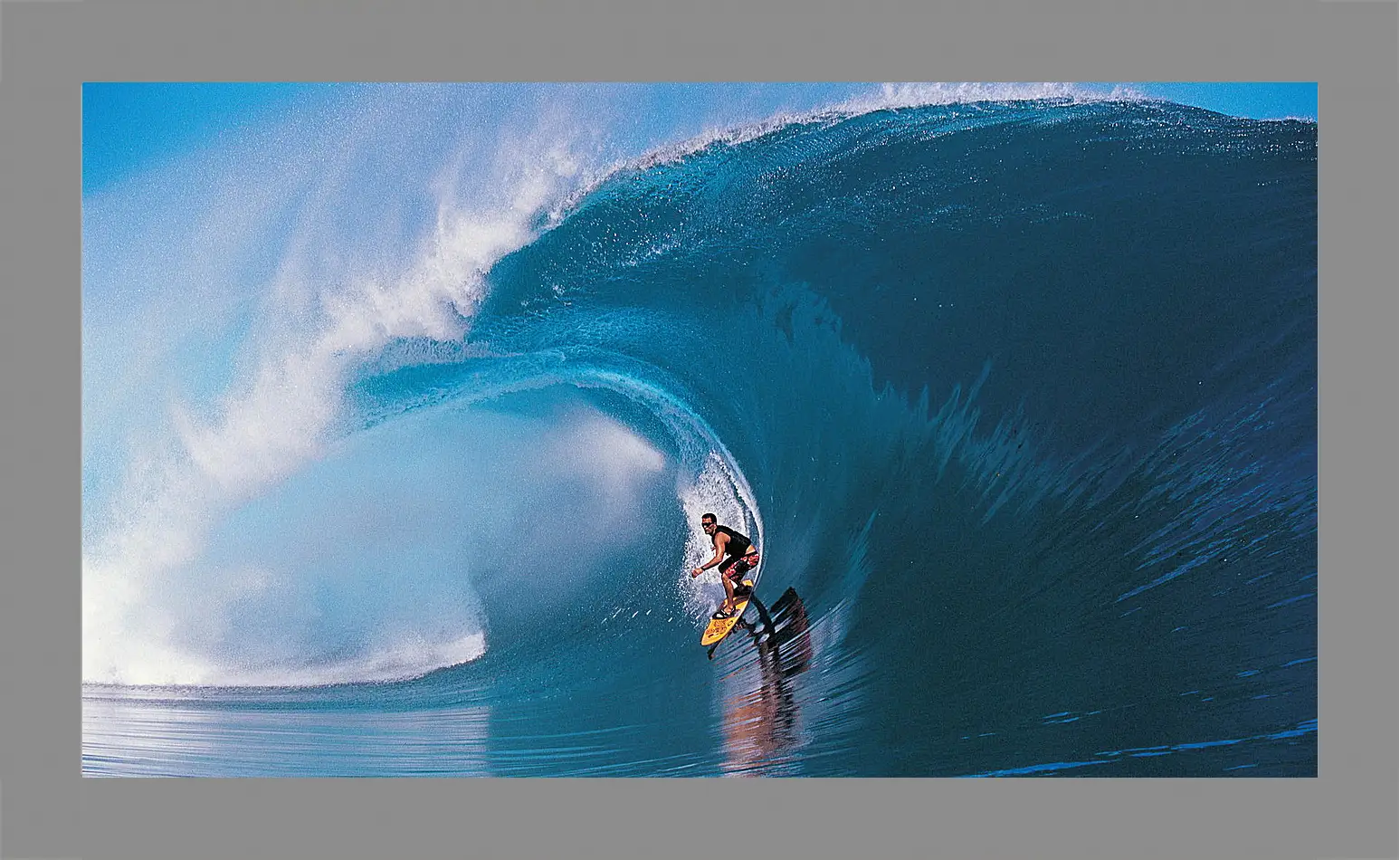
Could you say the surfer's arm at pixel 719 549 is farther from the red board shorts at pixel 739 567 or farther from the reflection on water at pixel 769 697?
the reflection on water at pixel 769 697

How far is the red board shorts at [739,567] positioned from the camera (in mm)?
3238

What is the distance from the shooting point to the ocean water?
3.13 m

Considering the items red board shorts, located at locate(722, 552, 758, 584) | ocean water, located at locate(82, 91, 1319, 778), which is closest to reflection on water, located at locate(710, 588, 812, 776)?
ocean water, located at locate(82, 91, 1319, 778)

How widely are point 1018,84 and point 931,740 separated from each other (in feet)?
8.29

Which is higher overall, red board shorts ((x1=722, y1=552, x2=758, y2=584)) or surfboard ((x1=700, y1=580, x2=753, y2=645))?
red board shorts ((x1=722, y1=552, x2=758, y2=584))

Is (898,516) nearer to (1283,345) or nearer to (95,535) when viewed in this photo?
(1283,345)

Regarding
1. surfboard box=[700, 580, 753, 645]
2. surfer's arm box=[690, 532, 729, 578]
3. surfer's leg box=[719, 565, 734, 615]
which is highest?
surfer's arm box=[690, 532, 729, 578]

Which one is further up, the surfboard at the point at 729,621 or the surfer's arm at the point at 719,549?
the surfer's arm at the point at 719,549

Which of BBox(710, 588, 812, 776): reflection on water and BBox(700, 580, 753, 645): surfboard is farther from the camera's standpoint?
BBox(700, 580, 753, 645): surfboard

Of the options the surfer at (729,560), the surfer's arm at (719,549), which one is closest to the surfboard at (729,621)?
the surfer at (729,560)

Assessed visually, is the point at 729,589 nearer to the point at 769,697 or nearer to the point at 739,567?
the point at 739,567

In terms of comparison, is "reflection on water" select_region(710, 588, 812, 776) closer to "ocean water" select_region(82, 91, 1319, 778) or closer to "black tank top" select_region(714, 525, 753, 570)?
"ocean water" select_region(82, 91, 1319, 778)

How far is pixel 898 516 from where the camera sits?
10.7 ft

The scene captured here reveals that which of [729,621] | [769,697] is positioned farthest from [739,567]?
[769,697]
